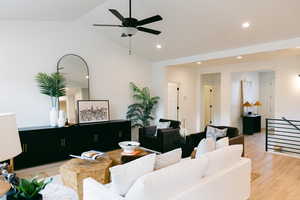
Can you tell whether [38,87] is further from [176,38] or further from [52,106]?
[176,38]

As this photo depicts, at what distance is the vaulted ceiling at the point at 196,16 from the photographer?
12.1 ft

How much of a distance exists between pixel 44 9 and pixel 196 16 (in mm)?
3154

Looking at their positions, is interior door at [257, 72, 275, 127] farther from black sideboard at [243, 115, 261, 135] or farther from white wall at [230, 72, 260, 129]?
black sideboard at [243, 115, 261, 135]

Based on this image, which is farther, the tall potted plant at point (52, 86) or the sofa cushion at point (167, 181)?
the tall potted plant at point (52, 86)

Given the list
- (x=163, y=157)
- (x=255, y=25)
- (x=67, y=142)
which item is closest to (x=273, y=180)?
(x=163, y=157)

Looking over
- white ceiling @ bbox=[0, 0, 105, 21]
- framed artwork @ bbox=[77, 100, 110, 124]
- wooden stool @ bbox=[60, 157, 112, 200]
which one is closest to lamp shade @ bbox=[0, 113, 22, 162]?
wooden stool @ bbox=[60, 157, 112, 200]

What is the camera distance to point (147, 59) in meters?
7.18

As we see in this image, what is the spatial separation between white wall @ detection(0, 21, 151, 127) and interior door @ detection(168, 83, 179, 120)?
1900mm

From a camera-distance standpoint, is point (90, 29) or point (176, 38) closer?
point (176, 38)

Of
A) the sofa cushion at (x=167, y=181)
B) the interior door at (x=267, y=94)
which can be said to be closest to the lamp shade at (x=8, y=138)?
the sofa cushion at (x=167, y=181)

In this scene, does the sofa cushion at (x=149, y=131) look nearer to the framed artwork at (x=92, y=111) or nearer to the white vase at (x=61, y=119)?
the framed artwork at (x=92, y=111)

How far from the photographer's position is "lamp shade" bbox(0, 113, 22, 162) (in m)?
1.38

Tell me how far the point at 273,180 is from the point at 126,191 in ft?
10.1

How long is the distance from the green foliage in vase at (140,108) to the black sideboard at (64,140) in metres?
0.79
